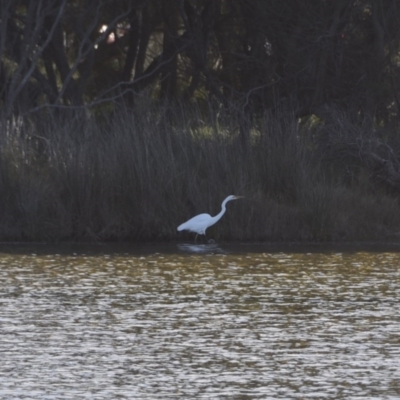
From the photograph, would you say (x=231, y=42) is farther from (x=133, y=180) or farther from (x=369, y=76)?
(x=133, y=180)

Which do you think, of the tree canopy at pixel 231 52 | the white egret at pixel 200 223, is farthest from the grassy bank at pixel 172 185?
the tree canopy at pixel 231 52

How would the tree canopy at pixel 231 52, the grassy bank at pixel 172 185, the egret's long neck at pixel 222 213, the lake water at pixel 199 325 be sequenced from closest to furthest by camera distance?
the lake water at pixel 199 325, the egret's long neck at pixel 222 213, the grassy bank at pixel 172 185, the tree canopy at pixel 231 52

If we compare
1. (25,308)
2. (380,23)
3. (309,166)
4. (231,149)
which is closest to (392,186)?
(309,166)

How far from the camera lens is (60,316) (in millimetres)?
9398

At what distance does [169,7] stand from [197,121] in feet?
17.6

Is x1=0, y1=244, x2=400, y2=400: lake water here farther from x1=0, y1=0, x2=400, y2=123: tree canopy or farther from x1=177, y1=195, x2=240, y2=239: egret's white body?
x1=0, y1=0, x2=400, y2=123: tree canopy

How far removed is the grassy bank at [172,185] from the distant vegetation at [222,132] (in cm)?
2

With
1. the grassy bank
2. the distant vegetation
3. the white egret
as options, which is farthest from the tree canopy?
the white egret

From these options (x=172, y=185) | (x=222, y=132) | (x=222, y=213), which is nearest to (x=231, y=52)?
(x=222, y=132)

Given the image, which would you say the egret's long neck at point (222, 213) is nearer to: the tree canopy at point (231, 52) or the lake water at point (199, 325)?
the lake water at point (199, 325)

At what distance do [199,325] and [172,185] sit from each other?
6750 millimetres

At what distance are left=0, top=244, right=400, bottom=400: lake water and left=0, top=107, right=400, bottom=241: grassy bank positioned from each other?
1.52m

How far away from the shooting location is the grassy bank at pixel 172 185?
1524 cm

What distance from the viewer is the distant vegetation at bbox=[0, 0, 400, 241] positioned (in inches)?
603
